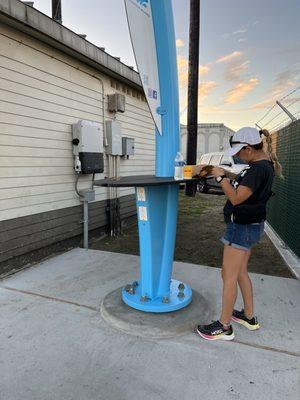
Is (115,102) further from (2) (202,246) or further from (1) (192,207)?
(1) (192,207)

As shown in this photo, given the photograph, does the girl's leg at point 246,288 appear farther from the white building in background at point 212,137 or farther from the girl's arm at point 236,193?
the white building in background at point 212,137

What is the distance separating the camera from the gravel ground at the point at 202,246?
460cm

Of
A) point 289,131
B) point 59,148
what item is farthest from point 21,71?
point 289,131

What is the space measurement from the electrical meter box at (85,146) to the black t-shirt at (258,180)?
9.64ft

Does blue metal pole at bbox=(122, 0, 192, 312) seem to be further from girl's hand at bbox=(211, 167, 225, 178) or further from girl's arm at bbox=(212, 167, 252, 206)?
girl's arm at bbox=(212, 167, 252, 206)

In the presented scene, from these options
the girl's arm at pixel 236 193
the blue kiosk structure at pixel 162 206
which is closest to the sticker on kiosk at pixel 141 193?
the blue kiosk structure at pixel 162 206

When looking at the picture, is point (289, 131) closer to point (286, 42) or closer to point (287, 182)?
point (287, 182)

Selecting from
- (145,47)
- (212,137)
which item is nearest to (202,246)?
(145,47)

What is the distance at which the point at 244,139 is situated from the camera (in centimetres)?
234

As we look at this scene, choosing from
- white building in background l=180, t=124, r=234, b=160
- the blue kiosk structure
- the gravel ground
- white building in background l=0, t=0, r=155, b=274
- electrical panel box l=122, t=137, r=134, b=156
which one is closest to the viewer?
the blue kiosk structure

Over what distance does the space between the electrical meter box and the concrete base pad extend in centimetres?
238

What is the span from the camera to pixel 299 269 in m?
4.23

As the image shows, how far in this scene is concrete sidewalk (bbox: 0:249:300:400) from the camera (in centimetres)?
200

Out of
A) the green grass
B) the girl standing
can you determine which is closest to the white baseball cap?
the girl standing
